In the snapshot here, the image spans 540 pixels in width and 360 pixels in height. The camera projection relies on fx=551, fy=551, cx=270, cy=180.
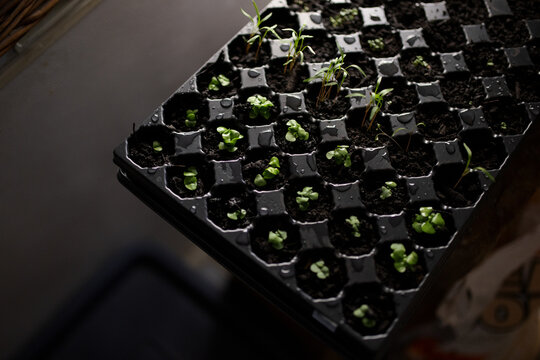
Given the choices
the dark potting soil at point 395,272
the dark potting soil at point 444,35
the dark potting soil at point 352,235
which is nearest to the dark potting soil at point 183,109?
the dark potting soil at point 352,235

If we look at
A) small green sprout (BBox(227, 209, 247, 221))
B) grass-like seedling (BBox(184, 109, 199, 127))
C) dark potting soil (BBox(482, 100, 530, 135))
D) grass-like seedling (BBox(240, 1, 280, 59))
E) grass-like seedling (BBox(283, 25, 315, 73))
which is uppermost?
grass-like seedling (BBox(240, 1, 280, 59))

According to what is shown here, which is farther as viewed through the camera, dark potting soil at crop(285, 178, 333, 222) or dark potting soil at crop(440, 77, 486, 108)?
dark potting soil at crop(440, 77, 486, 108)

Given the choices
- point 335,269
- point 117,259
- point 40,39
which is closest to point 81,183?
point 117,259

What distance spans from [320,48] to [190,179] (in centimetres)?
46

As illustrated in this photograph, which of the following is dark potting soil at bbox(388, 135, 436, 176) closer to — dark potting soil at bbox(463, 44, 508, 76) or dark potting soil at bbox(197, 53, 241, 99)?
dark potting soil at bbox(463, 44, 508, 76)

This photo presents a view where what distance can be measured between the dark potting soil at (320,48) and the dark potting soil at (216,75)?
18 centimetres

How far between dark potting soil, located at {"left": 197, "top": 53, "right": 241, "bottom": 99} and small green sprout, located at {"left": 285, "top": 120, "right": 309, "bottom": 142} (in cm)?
15

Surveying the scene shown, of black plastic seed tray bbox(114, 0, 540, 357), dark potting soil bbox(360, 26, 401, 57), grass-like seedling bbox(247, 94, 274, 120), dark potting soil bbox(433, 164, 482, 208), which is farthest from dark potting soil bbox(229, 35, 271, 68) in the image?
dark potting soil bbox(433, 164, 482, 208)

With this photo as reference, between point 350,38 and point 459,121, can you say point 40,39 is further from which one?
point 459,121

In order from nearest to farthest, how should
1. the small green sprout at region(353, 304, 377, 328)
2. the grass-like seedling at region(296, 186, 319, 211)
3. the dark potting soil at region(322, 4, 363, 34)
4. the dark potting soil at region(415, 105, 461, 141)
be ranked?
the small green sprout at region(353, 304, 377, 328) < the grass-like seedling at region(296, 186, 319, 211) < the dark potting soil at region(415, 105, 461, 141) < the dark potting soil at region(322, 4, 363, 34)

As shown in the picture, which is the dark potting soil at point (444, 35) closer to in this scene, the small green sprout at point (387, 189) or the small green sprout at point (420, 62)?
the small green sprout at point (420, 62)

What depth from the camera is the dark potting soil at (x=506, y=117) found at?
3.96ft

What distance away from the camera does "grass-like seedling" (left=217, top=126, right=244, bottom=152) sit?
1132 millimetres

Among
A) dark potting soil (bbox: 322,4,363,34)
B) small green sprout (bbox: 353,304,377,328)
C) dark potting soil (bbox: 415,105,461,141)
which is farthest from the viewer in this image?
dark potting soil (bbox: 322,4,363,34)
